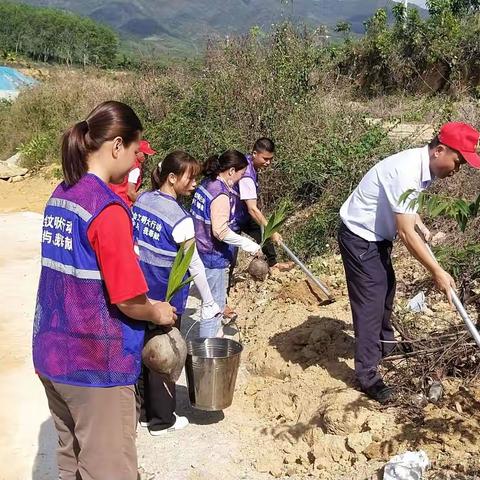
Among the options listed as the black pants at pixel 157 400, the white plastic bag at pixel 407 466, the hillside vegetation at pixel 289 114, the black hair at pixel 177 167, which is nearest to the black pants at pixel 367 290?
the white plastic bag at pixel 407 466

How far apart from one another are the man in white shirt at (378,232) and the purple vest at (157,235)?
1.05 m

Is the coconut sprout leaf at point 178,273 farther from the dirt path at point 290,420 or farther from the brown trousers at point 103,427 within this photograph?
the dirt path at point 290,420

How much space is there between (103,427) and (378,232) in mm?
2053

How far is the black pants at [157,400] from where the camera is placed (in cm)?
377

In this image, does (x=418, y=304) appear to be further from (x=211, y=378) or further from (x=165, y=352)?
(x=165, y=352)

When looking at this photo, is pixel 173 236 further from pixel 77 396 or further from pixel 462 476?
pixel 462 476

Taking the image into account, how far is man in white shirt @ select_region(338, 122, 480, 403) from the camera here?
330 cm

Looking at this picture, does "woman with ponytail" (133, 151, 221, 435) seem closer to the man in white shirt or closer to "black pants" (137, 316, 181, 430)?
"black pants" (137, 316, 181, 430)

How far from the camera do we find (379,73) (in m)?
18.6

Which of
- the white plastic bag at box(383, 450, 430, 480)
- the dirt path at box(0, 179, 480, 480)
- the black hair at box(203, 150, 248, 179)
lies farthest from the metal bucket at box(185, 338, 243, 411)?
the black hair at box(203, 150, 248, 179)

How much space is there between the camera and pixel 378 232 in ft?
11.9

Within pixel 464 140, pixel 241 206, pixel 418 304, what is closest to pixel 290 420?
pixel 418 304

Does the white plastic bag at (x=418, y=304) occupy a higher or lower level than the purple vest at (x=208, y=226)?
lower

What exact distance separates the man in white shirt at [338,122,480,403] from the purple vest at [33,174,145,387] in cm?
173
